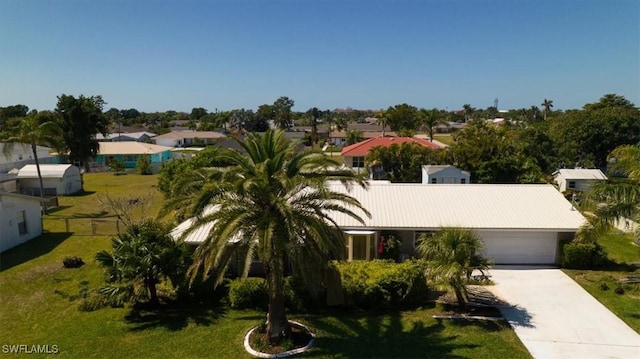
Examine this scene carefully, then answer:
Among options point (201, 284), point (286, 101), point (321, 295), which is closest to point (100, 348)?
point (201, 284)

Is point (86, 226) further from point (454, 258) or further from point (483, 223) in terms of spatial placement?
point (483, 223)

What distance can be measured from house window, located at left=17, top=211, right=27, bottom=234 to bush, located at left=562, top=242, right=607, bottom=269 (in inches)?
1207

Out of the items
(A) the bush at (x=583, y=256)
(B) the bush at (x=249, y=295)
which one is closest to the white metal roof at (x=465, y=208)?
(A) the bush at (x=583, y=256)

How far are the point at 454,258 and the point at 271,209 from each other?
7114mm

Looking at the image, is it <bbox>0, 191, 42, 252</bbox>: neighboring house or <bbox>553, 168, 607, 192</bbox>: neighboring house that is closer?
<bbox>0, 191, 42, 252</bbox>: neighboring house

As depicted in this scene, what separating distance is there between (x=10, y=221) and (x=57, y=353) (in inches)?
568

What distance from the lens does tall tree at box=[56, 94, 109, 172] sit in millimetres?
48312

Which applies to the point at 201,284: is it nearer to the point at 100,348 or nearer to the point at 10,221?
the point at 100,348

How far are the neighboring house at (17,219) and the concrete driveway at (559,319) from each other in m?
26.2

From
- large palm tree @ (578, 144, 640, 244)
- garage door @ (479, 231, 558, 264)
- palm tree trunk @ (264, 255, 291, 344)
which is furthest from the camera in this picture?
garage door @ (479, 231, 558, 264)

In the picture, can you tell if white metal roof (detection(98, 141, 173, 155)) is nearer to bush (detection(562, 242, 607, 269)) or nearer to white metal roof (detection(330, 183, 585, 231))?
white metal roof (detection(330, 183, 585, 231))

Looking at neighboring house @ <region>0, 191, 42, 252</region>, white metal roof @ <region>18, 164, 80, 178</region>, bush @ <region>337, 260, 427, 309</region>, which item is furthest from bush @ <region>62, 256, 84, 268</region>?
white metal roof @ <region>18, 164, 80, 178</region>

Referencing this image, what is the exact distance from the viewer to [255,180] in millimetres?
12352

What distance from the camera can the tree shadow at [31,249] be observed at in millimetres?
21750
